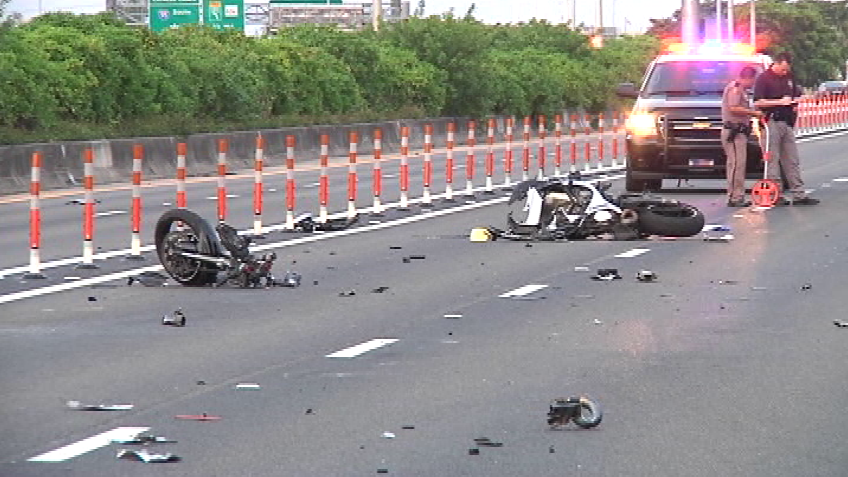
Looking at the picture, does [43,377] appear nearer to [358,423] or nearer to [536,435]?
[358,423]

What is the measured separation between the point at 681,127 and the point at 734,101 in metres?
2.13

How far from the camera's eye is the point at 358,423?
10422mm

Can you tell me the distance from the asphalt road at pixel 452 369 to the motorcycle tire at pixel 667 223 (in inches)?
79.6

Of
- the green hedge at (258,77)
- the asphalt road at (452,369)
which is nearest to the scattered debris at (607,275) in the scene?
the asphalt road at (452,369)

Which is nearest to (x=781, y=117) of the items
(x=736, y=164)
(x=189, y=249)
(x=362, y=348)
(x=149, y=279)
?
(x=736, y=164)

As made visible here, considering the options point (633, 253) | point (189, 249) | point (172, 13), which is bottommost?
point (633, 253)

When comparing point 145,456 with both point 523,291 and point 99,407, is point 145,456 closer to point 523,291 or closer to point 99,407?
point 99,407

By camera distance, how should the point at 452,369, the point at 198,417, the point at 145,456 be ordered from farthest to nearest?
the point at 452,369
the point at 198,417
the point at 145,456

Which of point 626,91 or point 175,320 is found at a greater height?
point 626,91

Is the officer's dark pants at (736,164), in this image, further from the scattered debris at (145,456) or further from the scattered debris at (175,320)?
the scattered debris at (145,456)

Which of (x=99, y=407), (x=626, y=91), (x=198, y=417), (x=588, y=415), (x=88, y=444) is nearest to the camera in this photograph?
(x=88, y=444)

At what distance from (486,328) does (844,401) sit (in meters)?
3.75

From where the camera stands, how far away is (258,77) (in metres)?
49.6

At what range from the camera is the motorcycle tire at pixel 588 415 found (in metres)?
10.3
